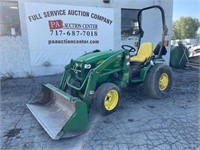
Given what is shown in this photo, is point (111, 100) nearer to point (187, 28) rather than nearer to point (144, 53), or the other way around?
point (144, 53)

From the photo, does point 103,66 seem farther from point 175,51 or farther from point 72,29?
point 175,51

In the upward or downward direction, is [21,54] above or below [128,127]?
above

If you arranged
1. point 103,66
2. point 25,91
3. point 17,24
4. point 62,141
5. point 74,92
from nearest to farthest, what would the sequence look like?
1. point 62,141
2. point 103,66
3. point 74,92
4. point 25,91
5. point 17,24

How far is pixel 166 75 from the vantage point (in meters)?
4.55

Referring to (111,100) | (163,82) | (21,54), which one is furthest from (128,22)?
(111,100)

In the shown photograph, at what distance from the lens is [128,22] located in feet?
26.7

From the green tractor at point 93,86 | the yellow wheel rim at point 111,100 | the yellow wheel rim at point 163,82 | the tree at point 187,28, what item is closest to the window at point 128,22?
the green tractor at point 93,86

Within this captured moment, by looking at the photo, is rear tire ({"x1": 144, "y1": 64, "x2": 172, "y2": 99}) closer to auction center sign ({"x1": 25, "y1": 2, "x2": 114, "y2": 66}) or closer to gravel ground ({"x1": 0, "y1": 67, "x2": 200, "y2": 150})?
gravel ground ({"x1": 0, "y1": 67, "x2": 200, "y2": 150})

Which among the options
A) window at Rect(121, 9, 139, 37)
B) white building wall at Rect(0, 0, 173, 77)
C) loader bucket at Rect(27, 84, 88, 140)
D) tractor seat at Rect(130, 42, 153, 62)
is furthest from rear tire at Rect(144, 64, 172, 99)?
white building wall at Rect(0, 0, 173, 77)

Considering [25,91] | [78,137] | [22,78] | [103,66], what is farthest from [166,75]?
[22,78]

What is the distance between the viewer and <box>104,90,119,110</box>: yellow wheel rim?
342 centimetres

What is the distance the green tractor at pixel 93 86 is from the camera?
2750 millimetres

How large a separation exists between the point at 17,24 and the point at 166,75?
5.63 metres

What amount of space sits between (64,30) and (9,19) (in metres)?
2.03
